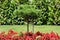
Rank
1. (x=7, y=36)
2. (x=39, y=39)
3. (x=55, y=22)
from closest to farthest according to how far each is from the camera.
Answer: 1. (x=39, y=39)
2. (x=7, y=36)
3. (x=55, y=22)

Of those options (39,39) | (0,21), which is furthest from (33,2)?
(39,39)

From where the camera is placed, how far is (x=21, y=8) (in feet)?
22.3

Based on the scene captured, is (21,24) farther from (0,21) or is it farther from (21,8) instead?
(21,8)

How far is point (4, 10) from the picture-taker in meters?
12.0

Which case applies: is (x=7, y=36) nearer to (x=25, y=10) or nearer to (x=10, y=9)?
(x=25, y=10)

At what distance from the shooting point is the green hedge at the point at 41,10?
11.6 m

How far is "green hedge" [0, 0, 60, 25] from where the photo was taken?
11625 millimetres

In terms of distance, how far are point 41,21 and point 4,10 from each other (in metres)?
1.91

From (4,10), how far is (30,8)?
5.44m

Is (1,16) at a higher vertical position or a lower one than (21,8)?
lower

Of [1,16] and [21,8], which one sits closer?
[21,8]

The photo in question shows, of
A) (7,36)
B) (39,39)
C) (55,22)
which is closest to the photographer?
(39,39)

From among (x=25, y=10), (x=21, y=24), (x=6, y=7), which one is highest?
(x=25, y=10)

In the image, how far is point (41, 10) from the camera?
11477mm
